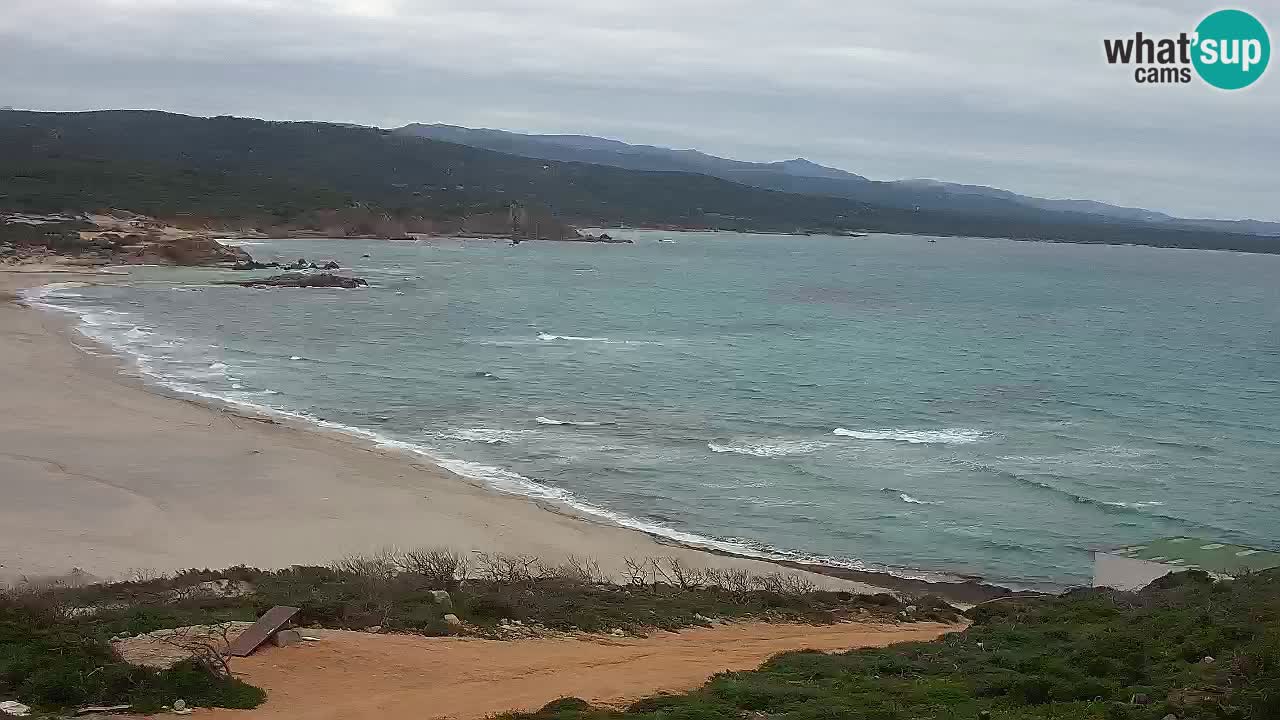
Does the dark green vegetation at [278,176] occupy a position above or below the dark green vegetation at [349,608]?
above

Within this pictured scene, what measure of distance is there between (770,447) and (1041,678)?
21.7 meters

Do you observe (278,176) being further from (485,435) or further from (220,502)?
(220,502)

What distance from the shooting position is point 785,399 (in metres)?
39.2

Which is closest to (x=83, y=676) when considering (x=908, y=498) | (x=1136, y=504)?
(x=908, y=498)

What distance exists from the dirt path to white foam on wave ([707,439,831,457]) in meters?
16.9

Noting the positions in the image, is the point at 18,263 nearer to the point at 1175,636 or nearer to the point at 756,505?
the point at 756,505

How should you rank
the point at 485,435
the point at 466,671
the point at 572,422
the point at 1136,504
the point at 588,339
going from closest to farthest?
the point at 466,671 → the point at 1136,504 → the point at 485,435 → the point at 572,422 → the point at 588,339

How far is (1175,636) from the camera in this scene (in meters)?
11.1

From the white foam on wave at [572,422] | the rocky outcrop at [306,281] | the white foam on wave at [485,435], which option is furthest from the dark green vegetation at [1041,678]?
the rocky outcrop at [306,281]

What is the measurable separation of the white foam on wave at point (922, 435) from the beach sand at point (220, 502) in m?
13.2

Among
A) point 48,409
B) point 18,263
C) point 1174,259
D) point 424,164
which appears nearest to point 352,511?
point 48,409

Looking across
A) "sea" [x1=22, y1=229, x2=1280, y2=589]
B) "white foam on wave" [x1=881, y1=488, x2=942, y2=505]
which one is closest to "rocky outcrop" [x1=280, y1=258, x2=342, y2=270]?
"sea" [x1=22, y1=229, x2=1280, y2=589]

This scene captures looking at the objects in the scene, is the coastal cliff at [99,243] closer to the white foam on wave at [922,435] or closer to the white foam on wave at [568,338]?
the white foam on wave at [568,338]

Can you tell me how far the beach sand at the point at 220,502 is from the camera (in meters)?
19.3
